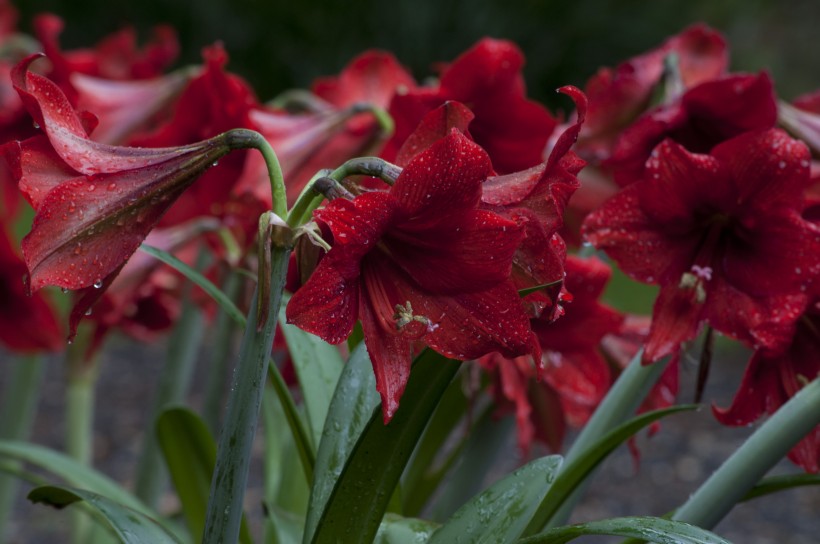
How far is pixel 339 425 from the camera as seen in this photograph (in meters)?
0.73

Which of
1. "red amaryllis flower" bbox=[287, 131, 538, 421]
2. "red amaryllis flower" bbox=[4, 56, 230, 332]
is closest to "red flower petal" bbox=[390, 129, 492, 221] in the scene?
"red amaryllis flower" bbox=[287, 131, 538, 421]

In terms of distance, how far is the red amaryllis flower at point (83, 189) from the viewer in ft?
1.92

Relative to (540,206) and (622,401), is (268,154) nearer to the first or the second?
(540,206)

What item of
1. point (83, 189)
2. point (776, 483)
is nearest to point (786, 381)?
point (776, 483)

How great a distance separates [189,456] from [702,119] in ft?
1.93

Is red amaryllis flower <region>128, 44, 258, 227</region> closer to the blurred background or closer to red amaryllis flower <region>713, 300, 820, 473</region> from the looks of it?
red amaryllis flower <region>713, 300, 820, 473</region>

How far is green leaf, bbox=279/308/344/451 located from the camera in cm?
81

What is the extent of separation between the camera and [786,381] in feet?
2.68

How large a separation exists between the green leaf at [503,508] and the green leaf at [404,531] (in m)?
0.04

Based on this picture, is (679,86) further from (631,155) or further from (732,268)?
(732,268)

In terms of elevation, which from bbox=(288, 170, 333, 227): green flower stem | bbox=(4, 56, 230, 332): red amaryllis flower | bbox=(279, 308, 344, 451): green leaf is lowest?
bbox=(279, 308, 344, 451): green leaf

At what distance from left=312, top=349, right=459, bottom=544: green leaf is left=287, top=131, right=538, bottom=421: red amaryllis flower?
53 mm

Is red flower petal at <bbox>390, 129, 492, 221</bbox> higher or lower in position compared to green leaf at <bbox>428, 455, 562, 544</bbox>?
higher

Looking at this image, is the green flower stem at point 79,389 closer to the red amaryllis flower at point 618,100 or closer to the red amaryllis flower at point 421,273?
the red amaryllis flower at point 618,100
